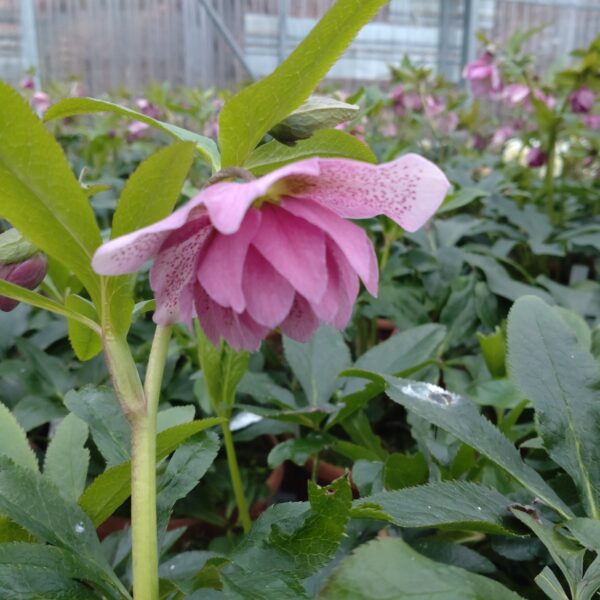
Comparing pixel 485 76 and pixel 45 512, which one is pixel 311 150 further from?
pixel 485 76

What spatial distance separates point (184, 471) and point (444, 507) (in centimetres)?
15

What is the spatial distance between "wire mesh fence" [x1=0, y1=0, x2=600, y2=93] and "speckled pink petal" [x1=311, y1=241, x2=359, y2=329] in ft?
17.8

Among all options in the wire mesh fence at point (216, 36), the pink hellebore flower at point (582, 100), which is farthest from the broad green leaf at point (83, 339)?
the wire mesh fence at point (216, 36)

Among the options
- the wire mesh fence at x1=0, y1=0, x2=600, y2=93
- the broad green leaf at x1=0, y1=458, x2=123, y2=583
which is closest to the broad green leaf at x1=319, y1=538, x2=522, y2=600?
the broad green leaf at x1=0, y1=458, x2=123, y2=583

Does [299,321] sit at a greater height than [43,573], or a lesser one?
greater

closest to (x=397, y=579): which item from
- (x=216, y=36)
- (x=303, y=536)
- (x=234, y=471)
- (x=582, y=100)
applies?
(x=303, y=536)

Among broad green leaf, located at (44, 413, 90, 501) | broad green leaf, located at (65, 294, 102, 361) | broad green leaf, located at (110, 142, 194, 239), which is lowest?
broad green leaf, located at (44, 413, 90, 501)

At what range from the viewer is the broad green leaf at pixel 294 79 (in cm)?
31

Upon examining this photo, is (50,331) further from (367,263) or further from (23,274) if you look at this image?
(367,263)

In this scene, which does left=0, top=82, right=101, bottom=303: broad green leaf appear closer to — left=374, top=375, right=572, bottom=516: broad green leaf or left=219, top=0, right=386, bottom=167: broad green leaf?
left=219, top=0, right=386, bottom=167: broad green leaf

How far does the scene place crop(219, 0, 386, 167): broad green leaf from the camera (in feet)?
1.03

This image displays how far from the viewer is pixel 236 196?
260 mm

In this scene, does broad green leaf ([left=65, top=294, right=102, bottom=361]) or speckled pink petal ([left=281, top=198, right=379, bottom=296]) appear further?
broad green leaf ([left=65, top=294, right=102, bottom=361])

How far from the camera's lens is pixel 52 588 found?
0.32m
